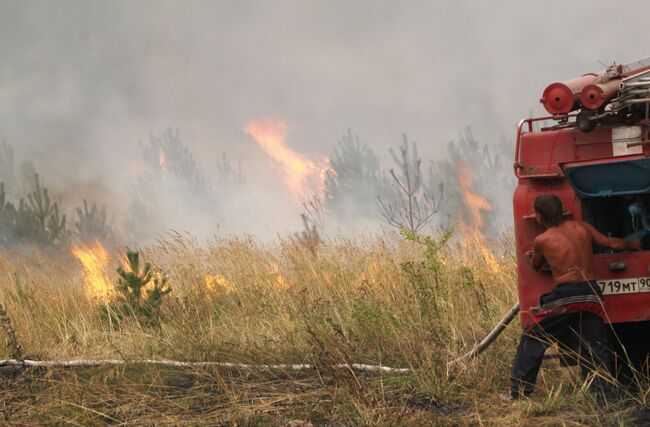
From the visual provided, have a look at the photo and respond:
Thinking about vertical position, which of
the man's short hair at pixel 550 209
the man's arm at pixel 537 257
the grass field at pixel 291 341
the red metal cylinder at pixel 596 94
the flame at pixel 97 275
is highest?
the red metal cylinder at pixel 596 94

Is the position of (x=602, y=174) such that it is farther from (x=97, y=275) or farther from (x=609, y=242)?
(x=97, y=275)

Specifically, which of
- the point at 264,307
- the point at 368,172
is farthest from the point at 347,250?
the point at 368,172

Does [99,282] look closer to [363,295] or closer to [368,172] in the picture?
[363,295]

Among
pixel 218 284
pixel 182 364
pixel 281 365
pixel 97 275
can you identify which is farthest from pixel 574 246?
pixel 97 275

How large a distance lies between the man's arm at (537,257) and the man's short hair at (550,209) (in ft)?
0.48

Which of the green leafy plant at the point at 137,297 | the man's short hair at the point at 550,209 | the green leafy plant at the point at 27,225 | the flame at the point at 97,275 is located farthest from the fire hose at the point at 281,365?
the green leafy plant at the point at 27,225

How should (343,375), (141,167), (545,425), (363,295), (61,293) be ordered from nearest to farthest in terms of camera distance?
1. (545,425)
2. (343,375)
3. (363,295)
4. (61,293)
5. (141,167)

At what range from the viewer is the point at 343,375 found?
604 cm

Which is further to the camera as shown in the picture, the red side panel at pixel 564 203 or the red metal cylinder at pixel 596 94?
the red side panel at pixel 564 203

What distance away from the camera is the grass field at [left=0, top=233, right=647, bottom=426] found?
570cm

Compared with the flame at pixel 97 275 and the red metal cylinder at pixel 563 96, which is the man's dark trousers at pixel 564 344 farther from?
the flame at pixel 97 275

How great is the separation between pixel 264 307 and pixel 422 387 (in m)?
4.15

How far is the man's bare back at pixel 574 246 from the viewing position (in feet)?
17.9

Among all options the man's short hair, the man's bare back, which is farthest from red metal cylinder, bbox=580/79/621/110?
the man's bare back
